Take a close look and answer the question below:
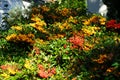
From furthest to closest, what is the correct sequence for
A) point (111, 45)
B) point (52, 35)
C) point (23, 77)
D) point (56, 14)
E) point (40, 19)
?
1. point (56, 14)
2. point (40, 19)
3. point (52, 35)
4. point (111, 45)
5. point (23, 77)

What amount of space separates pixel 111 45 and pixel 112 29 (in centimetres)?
219

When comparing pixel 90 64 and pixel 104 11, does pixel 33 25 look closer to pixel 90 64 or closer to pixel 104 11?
pixel 90 64

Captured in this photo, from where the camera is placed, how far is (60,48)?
10.0 metres

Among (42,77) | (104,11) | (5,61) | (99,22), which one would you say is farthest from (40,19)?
(104,11)

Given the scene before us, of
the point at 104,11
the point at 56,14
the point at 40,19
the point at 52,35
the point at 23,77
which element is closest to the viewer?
the point at 23,77

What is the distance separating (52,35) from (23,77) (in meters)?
2.79

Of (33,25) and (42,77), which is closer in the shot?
(42,77)

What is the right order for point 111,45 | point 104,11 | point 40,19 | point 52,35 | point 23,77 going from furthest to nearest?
1. point 104,11
2. point 40,19
3. point 52,35
4. point 111,45
5. point 23,77

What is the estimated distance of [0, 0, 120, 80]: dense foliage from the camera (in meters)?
8.77

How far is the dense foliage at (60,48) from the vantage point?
8766 millimetres

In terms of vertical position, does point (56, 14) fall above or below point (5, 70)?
above

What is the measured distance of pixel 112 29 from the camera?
38.7 feet

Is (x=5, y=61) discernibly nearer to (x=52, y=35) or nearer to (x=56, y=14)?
(x=52, y=35)

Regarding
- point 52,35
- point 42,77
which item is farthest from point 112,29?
point 42,77
